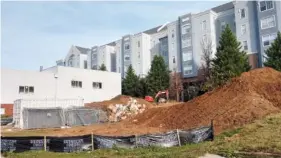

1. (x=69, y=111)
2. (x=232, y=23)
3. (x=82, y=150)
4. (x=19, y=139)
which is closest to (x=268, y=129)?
(x=82, y=150)

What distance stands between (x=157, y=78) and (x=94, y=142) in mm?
41470

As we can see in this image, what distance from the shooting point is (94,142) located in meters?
14.6

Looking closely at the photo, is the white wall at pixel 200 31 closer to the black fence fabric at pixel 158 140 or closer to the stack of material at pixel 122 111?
the stack of material at pixel 122 111

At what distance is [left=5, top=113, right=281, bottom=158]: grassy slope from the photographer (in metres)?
12.3

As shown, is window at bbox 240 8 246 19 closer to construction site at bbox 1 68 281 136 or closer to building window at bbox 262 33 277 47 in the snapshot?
building window at bbox 262 33 277 47

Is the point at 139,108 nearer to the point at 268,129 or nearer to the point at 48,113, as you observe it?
the point at 48,113

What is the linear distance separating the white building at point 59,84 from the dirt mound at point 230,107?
1909 centimetres

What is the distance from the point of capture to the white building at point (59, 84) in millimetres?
37469

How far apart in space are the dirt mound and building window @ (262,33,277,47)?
77.3 ft

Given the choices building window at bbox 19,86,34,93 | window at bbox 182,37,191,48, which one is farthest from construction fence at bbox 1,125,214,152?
window at bbox 182,37,191,48

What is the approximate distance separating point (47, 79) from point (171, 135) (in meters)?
30.0

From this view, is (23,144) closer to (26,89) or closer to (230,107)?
(230,107)

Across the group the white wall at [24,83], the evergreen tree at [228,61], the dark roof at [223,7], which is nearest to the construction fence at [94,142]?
the white wall at [24,83]

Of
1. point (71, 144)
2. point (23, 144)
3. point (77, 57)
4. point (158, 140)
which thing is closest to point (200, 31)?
point (77, 57)
